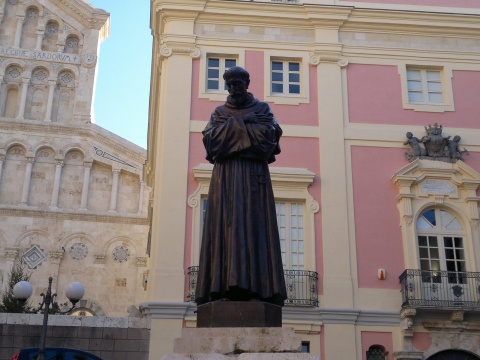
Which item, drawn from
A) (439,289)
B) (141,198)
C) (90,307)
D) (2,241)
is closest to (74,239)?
(2,241)

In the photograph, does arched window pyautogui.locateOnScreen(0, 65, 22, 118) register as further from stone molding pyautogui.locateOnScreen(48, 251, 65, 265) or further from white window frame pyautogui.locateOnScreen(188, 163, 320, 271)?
white window frame pyautogui.locateOnScreen(188, 163, 320, 271)

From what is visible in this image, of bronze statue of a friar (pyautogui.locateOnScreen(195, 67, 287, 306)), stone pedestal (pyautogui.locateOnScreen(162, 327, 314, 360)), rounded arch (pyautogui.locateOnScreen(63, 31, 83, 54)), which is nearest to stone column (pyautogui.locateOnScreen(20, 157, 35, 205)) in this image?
rounded arch (pyautogui.locateOnScreen(63, 31, 83, 54))

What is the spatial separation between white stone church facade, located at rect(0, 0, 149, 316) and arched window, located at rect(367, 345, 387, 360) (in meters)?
12.6

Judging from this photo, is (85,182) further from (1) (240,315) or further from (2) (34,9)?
(1) (240,315)

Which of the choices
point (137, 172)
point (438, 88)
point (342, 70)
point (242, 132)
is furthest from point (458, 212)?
point (137, 172)

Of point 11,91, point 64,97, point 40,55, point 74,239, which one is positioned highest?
point 40,55

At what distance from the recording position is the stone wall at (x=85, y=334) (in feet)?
49.1

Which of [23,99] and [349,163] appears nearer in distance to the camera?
[349,163]

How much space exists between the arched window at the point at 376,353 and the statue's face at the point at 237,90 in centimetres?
1126

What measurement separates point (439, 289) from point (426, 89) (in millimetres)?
5971

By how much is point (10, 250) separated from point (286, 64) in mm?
15098

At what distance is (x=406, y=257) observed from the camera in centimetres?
1684

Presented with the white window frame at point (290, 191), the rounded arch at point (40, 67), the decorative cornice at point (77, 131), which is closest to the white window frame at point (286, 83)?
the white window frame at point (290, 191)

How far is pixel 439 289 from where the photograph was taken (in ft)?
53.2
